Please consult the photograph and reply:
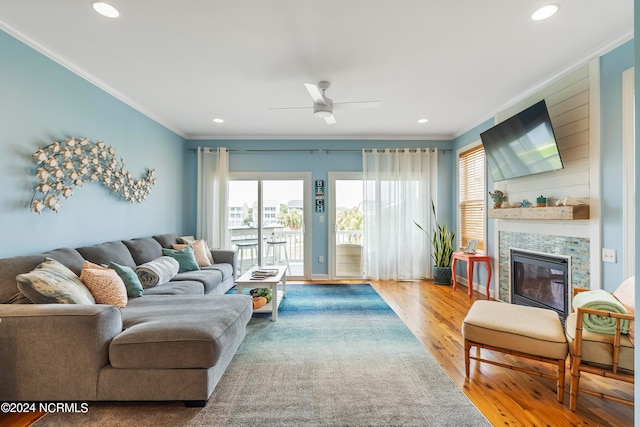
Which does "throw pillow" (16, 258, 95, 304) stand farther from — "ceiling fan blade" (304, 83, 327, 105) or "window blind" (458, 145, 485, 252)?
"window blind" (458, 145, 485, 252)

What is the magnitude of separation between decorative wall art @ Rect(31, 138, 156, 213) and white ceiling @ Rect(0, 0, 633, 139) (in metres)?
0.74

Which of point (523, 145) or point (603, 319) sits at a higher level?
point (523, 145)

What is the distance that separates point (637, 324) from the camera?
989 mm

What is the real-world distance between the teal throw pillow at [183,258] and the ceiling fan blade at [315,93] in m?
2.46

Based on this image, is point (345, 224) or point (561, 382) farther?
point (345, 224)

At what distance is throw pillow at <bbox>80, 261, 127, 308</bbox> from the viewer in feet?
7.39

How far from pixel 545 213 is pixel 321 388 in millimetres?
2707

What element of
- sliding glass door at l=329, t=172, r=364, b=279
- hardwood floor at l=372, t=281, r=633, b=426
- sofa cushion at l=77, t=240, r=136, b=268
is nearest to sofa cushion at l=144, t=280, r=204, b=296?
sofa cushion at l=77, t=240, r=136, b=268

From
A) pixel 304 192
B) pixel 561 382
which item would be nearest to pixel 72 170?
pixel 304 192

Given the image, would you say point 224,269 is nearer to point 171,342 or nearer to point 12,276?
point 12,276

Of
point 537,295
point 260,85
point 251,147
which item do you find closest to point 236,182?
point 251,147

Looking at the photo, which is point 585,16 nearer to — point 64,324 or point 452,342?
point 452,342

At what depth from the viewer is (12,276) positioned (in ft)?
6.70

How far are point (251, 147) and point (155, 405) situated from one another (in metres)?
4.25
